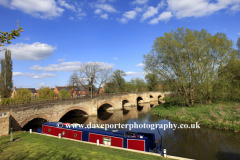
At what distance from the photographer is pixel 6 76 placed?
2819cm

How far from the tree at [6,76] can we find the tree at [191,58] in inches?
1066

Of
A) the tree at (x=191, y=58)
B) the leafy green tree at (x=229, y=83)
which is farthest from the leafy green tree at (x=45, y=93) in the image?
the leafy green tree at (x=229, y=83)

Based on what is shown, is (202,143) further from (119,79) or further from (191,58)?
(119,79)

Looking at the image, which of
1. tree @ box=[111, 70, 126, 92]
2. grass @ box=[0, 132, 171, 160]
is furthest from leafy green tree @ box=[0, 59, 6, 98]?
tree @ box=[111, 70, 126, 92]

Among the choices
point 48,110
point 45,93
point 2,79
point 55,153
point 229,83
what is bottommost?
point 55,153

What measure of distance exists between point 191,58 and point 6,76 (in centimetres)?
3319

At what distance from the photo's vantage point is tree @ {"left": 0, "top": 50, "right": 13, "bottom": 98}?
27550mm

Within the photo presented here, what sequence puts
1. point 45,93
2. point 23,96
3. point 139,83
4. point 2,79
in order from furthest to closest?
point 139,83 < point 45,93 < point 2,79 < point 23,96

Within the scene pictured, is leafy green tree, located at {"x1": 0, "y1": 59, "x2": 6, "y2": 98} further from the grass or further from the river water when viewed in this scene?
the river water

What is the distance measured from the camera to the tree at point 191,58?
67.5 ft

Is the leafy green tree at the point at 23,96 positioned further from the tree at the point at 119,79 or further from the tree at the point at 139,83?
the tree at the point at 139,83

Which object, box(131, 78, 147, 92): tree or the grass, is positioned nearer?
the grass

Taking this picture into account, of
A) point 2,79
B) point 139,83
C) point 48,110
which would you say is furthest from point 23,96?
point 139,83

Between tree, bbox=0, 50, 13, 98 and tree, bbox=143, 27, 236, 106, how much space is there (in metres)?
27.1
